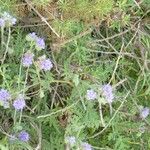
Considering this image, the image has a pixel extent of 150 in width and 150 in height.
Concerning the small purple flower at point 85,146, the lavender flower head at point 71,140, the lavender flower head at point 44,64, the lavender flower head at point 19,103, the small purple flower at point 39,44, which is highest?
the small purple flower at point 39,44

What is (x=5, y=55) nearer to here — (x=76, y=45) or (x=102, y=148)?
(x=76, y=45)

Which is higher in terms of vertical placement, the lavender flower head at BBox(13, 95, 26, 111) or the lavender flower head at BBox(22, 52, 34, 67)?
the lavender flower head at BBox(22, 52, 34, 67)

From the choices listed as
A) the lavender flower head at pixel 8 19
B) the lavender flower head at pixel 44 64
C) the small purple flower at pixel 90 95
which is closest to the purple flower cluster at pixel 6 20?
the lavender flower head at pixel 8 19

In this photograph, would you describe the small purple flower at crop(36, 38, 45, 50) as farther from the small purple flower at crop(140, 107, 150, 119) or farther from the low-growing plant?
the small purple flower at crop(140, 107, 150, 119)

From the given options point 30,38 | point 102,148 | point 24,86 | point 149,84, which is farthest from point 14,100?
point 149,84

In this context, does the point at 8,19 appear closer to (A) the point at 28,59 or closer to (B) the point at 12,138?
(A) the point at 28,59

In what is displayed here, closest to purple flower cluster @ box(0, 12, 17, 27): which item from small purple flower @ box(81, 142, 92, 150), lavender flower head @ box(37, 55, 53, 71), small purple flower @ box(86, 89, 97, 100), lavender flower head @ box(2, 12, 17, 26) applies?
lavender flower head @ box(2, 12, 17, 26)

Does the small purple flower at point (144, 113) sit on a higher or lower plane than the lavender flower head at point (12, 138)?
higher

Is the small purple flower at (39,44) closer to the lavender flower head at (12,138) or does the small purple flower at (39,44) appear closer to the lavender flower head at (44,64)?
the lavender flower head at (44,64)

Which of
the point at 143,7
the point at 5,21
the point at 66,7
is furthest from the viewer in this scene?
the point at 143,7

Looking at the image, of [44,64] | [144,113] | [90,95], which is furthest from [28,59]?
[144,113]

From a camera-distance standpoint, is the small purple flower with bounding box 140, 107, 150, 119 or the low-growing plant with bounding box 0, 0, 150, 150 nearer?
the low-growing plant with bounding box 0, 0, 150, 150
